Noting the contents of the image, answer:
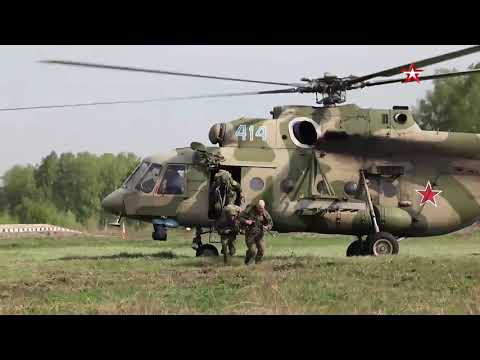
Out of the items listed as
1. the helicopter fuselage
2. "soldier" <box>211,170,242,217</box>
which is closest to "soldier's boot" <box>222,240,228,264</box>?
"soldier" <box>211,170,242,217</box>

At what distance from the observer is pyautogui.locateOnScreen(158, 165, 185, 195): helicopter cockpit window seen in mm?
16344

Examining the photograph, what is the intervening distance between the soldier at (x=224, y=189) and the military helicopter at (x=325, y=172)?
1.17 ft

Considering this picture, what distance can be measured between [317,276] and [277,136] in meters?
5.88

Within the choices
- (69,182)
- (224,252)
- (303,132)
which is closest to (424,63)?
(303,132)

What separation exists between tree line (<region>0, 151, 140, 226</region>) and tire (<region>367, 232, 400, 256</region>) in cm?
5446

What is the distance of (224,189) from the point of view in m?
Result: 15.8

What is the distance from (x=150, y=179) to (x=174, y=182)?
0.58 m

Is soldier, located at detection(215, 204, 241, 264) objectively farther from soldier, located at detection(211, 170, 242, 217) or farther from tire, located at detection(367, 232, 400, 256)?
tire, located at detection(367, 232, 400, 256)

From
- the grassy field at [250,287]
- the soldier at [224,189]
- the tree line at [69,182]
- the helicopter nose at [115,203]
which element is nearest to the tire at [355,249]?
the soldier at [224,189]

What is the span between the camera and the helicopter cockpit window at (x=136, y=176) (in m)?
16.7

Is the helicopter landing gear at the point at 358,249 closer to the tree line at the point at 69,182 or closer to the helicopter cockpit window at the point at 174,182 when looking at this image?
the helicopter cockpit window at the point at 174,182
